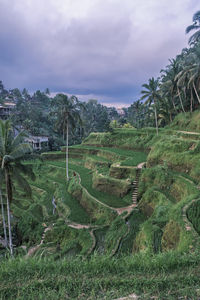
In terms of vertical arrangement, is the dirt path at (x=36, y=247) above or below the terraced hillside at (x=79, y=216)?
below

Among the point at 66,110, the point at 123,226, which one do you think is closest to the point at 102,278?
the point at 123,226

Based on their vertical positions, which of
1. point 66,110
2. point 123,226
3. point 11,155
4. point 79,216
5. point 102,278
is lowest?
point 79,216

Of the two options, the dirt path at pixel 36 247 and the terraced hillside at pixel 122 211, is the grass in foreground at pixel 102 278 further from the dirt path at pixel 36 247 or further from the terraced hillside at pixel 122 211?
the dirt path at pixel 36 247

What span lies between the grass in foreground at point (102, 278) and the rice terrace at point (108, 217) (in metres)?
0.02

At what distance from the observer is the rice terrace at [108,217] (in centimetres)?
321

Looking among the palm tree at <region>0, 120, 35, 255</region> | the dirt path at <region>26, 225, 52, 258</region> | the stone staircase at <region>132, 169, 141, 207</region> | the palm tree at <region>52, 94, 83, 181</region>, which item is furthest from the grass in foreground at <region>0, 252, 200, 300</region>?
the palm tree at <region>52, 94, 83, 181</region>

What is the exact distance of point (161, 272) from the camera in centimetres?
345

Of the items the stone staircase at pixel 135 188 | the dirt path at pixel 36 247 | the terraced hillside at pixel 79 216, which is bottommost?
the dirt path at pixel 36 247

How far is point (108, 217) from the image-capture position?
1365 cm

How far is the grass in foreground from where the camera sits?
9.75ft

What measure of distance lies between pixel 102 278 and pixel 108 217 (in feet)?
35.1

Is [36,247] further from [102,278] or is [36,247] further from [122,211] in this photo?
[102,278]

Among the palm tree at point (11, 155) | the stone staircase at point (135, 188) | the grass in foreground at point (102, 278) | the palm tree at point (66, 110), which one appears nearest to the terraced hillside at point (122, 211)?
the stone staircase at point (135, 188)

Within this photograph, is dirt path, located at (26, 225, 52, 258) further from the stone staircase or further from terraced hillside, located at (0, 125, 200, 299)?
the stone staircase
